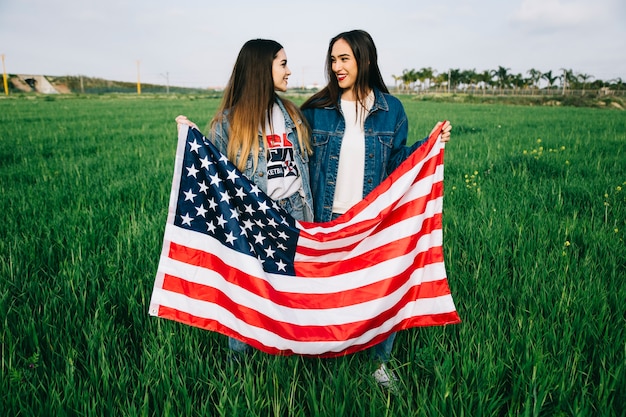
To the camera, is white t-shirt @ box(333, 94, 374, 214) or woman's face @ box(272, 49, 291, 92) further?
white t-shirt @ box(333, 94, 374, 214)

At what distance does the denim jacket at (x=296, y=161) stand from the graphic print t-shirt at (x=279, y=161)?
0.03 meters

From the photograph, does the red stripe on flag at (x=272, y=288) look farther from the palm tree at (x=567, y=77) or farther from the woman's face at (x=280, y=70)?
the palm tree at (x=567, y=77)

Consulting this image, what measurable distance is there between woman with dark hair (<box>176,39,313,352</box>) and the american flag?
135 millimetres

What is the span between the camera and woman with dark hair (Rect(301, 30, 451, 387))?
239 centimetres

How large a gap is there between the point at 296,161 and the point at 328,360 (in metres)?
1.14

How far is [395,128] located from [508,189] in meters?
3.52

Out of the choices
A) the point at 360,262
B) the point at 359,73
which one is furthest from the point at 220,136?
the point at 360,262

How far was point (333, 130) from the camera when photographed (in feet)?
7.97

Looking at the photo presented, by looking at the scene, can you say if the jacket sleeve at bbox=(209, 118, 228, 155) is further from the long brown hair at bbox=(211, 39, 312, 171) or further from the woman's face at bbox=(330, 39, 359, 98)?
the woman's face at bbox=(330, 39, 359, 98)

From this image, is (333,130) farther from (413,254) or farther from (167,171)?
(167,171)

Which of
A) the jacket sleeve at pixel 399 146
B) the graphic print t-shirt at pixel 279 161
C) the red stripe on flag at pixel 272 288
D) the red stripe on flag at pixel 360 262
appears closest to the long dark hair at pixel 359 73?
the jacket sleeve at pixel 399 146

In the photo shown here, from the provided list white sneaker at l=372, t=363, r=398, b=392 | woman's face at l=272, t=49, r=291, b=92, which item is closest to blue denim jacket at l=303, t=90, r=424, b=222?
woman's face at l=272, t=49, r=291, b=92

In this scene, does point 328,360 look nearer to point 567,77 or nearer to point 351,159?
point 351,159

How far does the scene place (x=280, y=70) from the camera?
87.4 inches
